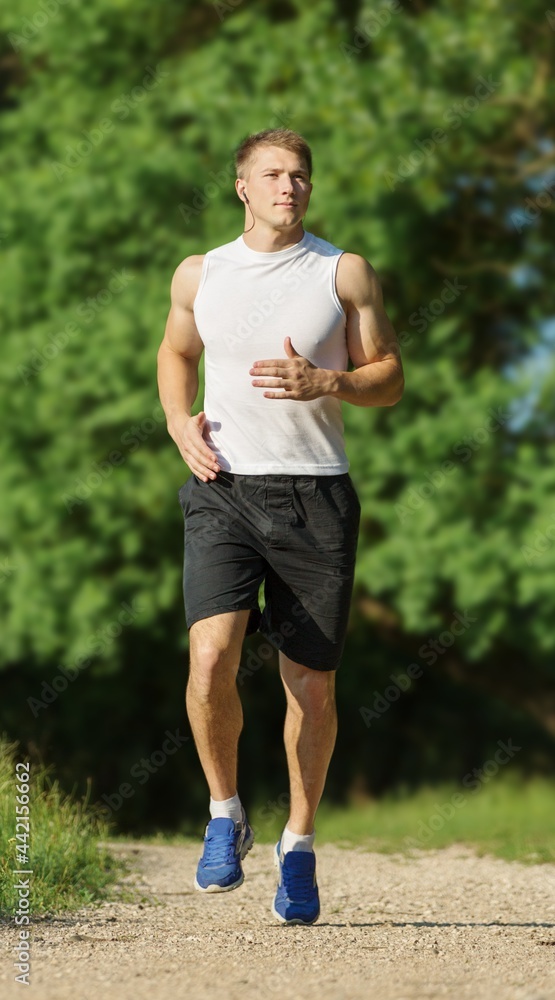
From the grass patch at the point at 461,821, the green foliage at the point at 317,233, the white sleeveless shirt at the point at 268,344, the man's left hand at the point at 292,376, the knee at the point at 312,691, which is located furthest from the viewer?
the green foliage at the point at 317,233

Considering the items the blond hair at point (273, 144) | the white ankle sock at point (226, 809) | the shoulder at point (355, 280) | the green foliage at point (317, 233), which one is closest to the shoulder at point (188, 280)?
the blond hair at point (273, 144)

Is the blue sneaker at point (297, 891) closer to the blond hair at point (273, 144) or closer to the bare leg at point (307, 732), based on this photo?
the bare leg at point (307, 732)

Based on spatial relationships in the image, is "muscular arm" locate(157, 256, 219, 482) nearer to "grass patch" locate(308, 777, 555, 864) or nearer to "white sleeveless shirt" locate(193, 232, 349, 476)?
"white sleeveless shirt" locate(193, 232, 349, 476)

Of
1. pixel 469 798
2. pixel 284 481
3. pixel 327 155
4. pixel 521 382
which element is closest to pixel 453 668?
pixel 469 798

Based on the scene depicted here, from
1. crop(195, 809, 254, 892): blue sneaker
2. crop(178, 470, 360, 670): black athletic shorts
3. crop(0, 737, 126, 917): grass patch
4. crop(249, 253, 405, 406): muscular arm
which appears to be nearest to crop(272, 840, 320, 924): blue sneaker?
crop(195, 809, 254, 892): blue sneaker

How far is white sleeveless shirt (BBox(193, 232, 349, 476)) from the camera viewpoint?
3.75 m

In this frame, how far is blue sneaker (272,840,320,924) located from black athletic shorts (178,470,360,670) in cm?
65

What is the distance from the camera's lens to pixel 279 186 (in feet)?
12.4

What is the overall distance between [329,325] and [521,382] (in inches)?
203

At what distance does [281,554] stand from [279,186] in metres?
1.14

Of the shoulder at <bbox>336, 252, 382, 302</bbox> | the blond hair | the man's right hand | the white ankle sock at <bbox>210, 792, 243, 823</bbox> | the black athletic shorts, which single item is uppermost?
the blond hair

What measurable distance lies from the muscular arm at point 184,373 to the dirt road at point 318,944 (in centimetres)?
143

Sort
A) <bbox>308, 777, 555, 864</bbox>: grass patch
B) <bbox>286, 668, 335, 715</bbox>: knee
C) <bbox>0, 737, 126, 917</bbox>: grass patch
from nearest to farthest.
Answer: <bbox>286, 668, 335, 715</bbox>: knee
<bbox>0, 737, 126, 917</bbox>: grass patch
<bbox>308, 777, 555, 864</bbox>: grass patch

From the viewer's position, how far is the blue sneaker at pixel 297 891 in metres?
3.99
